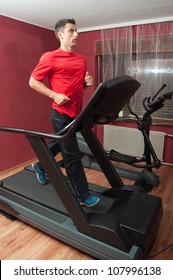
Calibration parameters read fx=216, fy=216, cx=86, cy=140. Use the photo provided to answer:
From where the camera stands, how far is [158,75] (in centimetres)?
309

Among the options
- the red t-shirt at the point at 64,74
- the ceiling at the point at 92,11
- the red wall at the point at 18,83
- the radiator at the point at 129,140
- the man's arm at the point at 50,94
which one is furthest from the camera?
the radiator at the point at 129,140

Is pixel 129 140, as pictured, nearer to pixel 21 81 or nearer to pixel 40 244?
pixel 21 81

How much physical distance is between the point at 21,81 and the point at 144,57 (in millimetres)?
1813

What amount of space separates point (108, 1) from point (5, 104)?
5.83 ft

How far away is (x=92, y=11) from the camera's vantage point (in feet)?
8.50

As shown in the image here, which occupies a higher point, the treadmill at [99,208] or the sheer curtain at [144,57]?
the sheer curtain at [144,57]

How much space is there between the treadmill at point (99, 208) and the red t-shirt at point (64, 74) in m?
0.29

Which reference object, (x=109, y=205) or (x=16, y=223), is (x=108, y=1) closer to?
(x=109, y=205)

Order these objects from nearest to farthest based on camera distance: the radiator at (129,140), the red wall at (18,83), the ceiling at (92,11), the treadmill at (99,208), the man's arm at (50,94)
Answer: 1. the treadmill at (99,208)
2. the man's arm at (50,94)
3. the ceiling at (92,11)
4. the red wall at (18,83)
5. the radiator at (129,140)

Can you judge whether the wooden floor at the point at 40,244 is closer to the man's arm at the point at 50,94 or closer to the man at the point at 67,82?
the man at the point at 67,82

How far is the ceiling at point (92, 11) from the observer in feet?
7.55

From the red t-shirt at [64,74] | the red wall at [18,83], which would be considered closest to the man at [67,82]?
the red t-shirt at [64,74]

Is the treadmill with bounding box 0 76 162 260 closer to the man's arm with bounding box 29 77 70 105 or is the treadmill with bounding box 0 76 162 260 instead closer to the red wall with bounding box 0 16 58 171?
the man's arm with bounding box 29 77 70 105
